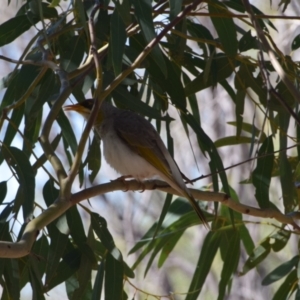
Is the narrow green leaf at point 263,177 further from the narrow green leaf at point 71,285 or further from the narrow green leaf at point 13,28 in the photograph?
the narrow green leaf at point 13,28

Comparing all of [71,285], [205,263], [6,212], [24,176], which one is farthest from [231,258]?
[24,176]

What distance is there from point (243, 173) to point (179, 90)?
4.22 meters

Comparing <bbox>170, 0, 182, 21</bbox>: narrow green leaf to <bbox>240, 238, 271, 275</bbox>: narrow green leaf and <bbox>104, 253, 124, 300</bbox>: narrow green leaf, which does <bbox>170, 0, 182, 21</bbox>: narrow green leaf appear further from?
<bbox>240, 238, 271, 275</bbox>: narrow green leaf

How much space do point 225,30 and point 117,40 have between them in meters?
0.64

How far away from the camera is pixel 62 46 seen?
3.27 metres

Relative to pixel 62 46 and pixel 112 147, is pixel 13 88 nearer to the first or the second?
pixel 62 46

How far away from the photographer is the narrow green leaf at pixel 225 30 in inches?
114

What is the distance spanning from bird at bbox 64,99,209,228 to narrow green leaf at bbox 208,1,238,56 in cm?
57

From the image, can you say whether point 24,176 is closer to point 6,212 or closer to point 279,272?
point 6,212

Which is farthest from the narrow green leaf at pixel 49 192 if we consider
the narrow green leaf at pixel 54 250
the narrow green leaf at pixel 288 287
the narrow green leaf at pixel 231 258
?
the narrow green leaf at pixel 288 287

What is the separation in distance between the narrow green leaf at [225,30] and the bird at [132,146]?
57 cm

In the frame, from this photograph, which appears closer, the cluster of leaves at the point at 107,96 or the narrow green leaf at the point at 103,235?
the cluster of leaves at the point at 107,96

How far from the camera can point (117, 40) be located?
2453 mm

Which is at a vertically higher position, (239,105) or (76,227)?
(239,105)
